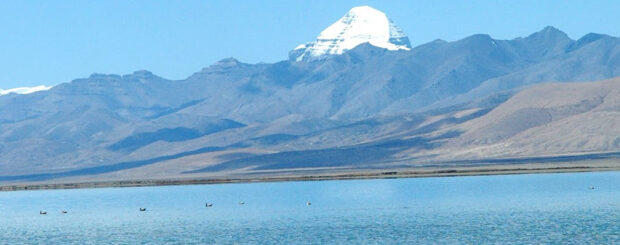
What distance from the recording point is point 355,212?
109 m

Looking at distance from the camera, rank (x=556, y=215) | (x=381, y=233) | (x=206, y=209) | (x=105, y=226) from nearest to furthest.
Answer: (x=381, y=233) → (x=556, y=215) → (x=105, y=226) → (x=206, y=209)

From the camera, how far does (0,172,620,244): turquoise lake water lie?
8325 cm

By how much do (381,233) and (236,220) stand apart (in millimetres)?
23086

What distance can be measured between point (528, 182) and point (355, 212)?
55.7 meters

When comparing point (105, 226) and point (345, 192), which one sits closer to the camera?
point (105, 226)

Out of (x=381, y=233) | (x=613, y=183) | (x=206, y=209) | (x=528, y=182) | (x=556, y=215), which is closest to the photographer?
(x=381, y=233)

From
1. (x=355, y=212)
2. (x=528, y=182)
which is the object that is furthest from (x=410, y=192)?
(x=355, y=212)

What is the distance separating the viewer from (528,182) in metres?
159

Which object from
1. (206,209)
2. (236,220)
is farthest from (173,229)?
(206,209)

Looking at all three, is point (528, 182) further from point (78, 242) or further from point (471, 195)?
point (78, 242)

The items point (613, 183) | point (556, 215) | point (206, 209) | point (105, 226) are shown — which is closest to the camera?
point (556, 215)

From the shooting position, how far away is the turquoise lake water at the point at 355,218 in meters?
83.2

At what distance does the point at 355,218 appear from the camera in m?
101

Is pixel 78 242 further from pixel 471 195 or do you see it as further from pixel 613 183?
pixel 613 183
